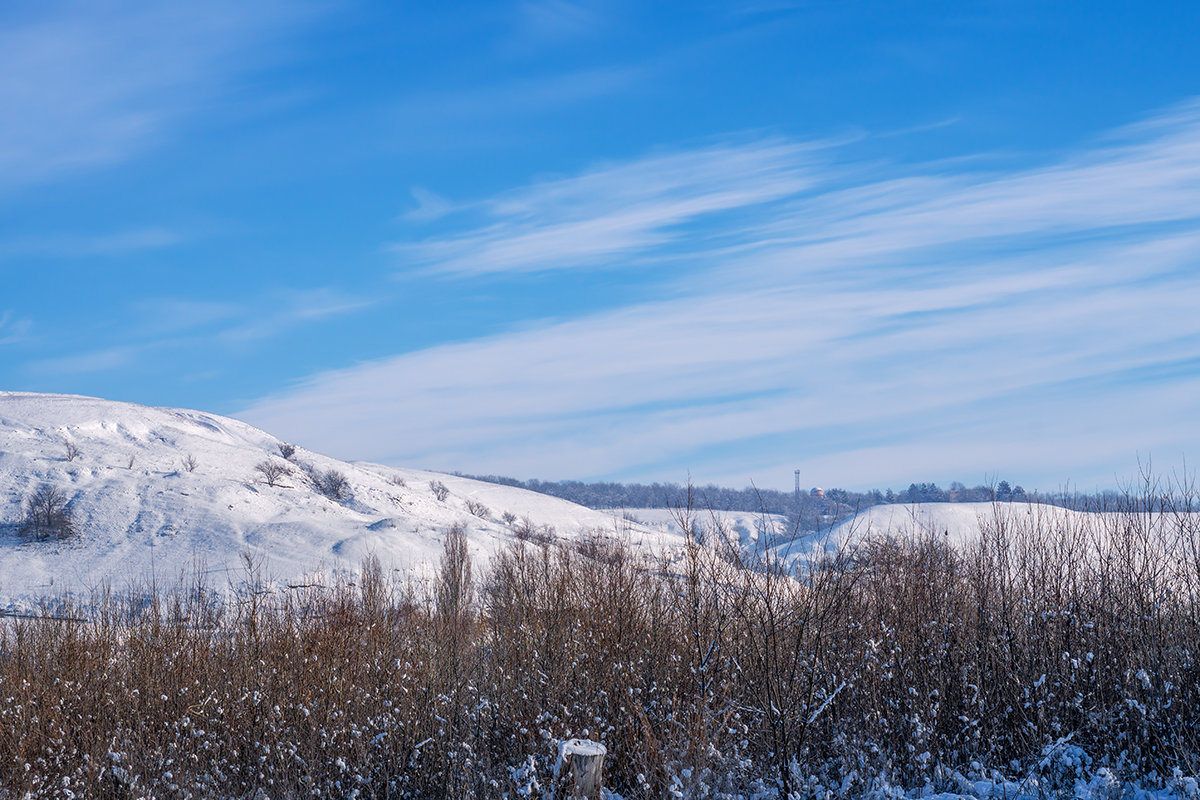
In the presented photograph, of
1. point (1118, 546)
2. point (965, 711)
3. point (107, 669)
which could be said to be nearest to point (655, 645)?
point (965, 711)

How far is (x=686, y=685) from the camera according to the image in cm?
1013

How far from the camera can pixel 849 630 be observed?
11.1 metres

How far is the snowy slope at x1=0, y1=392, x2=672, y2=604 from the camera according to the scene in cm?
3281

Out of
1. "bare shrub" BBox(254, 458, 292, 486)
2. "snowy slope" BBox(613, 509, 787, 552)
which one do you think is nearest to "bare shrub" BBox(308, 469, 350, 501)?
"bare shrub" BBox(254, 458, 292, 486)

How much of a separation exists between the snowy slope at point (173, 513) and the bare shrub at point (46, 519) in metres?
0.40

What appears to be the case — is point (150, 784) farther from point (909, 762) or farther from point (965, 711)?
point (965, 711)

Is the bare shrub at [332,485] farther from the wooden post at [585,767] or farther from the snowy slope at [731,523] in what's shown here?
the wooden post at [585,767]

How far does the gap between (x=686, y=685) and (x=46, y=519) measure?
3475cm

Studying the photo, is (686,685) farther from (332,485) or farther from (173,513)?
(332,485)

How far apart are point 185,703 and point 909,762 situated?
843cm

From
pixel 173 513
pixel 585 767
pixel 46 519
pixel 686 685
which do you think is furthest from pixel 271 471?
pixel 585 767

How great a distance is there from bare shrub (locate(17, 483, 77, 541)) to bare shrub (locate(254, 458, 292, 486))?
10330 millimetres

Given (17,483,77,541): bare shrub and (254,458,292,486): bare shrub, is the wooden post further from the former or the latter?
(254,458,292,486): bare shrub

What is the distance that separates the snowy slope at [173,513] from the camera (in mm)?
32812
